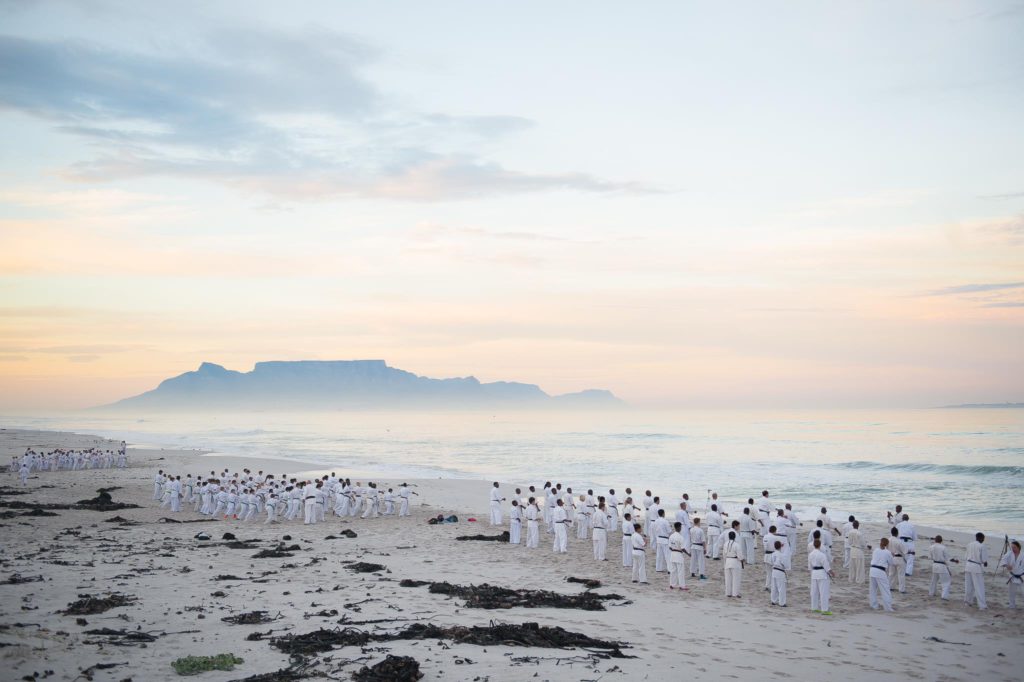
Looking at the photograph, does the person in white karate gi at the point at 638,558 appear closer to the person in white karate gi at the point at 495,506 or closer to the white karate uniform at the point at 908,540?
the white karate uniform at the point at 908,540

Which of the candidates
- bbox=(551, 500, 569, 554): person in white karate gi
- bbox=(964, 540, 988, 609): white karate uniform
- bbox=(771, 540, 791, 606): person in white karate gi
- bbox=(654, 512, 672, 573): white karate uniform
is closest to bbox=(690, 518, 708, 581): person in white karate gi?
bbox=(654, 512, 672, 573): white karate uniform

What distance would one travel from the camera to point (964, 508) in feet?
105

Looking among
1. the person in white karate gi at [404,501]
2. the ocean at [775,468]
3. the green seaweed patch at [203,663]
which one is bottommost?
the ocean at [775,468]

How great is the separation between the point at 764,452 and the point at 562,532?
58235 millimetres

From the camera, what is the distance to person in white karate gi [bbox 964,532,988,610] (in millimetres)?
14305

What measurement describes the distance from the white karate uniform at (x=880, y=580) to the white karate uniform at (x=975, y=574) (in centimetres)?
169

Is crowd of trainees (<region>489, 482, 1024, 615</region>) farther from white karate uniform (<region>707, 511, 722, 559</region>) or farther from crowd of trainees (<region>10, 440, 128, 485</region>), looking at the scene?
crowd of trainees (<region>10, 440, 128, 485</region>)

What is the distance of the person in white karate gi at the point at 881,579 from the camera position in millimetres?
14250

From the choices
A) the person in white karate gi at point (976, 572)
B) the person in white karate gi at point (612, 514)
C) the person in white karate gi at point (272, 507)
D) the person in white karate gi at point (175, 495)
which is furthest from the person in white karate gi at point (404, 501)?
the person in white karate gi at point (976, 572)

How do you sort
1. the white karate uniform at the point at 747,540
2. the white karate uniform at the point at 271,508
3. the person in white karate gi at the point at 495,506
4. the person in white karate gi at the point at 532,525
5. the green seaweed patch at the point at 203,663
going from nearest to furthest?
the green seaweed patch at the point at 203,663 < the white karate uniform at the point at 747,540 < the person in white karate gi at the point at 532,525 < the person in white karate gi at the point at 495,506 < the white karate uniform at the point at 271,508

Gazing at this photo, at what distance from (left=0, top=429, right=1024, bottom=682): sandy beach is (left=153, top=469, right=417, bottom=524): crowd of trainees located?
150 inches

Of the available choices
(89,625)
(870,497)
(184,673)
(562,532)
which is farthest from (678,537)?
(870,497)

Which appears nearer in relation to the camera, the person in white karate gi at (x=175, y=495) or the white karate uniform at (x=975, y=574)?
the white karate uniform at (x=975, y=574)

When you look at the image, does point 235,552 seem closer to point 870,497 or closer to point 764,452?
point 870,497
